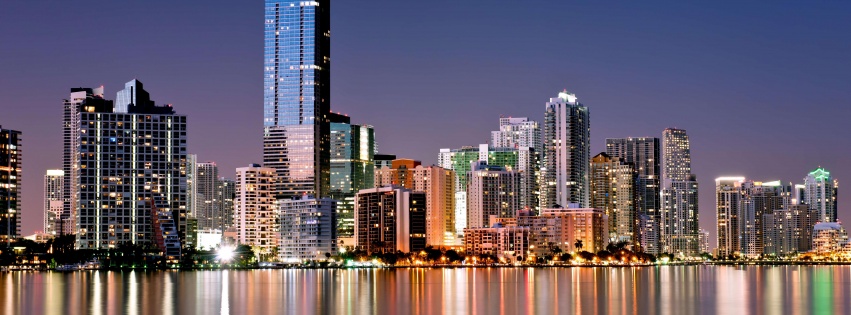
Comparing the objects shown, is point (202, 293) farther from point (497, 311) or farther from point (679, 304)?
point (679, 304)

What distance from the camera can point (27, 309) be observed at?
3964 inches

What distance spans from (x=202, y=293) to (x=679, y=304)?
50567 millimetres

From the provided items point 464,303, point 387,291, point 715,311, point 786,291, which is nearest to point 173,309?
point 464,303

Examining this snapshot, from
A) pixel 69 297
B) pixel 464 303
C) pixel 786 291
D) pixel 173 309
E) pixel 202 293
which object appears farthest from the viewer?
pixel 786 291

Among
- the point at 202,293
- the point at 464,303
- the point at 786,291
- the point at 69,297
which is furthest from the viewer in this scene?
the point at 786,291

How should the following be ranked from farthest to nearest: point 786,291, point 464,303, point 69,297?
point 786,291
point 69,297
point 464,303

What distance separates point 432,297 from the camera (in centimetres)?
12056

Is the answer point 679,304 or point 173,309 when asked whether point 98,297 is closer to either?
point 173,309

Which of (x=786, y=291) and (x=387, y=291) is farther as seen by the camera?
(x=786, y=291)

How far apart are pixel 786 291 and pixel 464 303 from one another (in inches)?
2061

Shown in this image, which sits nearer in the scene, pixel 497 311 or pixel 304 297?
pixel 497 311

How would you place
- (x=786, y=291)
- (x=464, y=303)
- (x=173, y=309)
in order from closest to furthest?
1. (x=173, y=309)
2. (x=464, y=303)
3. (x=786, y=291)

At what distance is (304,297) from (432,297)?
13.3m

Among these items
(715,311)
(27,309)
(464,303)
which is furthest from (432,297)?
(27,309)
